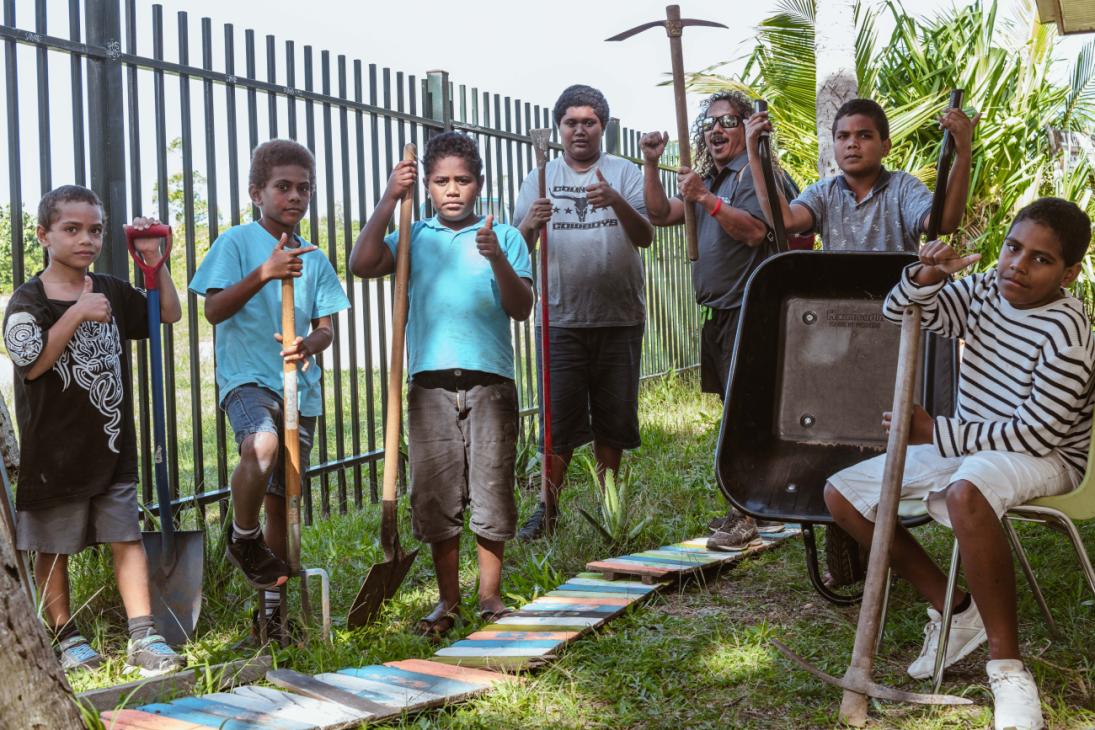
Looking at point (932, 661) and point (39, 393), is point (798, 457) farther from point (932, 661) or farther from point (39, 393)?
point (39, 393)

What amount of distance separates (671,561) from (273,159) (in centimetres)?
227

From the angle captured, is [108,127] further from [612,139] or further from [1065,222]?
[612,139]

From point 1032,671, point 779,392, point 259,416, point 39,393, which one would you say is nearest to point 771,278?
point 779,392

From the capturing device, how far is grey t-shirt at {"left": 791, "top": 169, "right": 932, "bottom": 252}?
4.38 m

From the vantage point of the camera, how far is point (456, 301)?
410cm

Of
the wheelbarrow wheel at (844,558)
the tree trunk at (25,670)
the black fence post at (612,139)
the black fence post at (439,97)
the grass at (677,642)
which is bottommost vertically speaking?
the grass at (677,642)

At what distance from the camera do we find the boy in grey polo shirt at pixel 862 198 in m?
4.38

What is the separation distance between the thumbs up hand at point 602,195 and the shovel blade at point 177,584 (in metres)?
2.29

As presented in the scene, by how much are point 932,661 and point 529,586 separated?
5.73 ft

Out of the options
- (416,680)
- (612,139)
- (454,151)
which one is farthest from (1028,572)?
(612,139)

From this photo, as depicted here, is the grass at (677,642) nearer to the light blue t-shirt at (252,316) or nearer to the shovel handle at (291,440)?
the shovel handle at (291,440)

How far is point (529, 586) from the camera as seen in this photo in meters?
4.65

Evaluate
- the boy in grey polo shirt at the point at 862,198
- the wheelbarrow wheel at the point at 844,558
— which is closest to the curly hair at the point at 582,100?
the boy in grey polo shirt at the point at 862,198

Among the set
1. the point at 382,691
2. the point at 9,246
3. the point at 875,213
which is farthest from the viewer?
the point at 9,246
